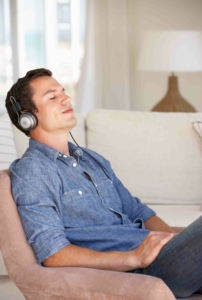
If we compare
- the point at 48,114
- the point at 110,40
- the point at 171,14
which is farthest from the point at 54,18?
the point at 48,114

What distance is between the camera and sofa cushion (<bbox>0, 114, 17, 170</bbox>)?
283 cm

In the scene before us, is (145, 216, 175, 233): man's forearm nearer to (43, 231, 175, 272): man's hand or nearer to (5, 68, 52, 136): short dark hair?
(43, 231, 175, 272): man's hand

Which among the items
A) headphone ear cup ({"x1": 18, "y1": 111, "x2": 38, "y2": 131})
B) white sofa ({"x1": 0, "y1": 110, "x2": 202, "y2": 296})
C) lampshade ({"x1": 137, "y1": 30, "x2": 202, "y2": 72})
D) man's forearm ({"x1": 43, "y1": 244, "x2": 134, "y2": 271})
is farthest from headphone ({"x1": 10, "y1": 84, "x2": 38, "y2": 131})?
lampshade ({"x1": 137, "y1": 30, "x2": 202, "y2": 72})

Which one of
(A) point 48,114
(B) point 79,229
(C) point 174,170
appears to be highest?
(A) point 48,114

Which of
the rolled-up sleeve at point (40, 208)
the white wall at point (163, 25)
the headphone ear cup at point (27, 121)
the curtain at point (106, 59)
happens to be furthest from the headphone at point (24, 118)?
the white wall at point (163, 25)

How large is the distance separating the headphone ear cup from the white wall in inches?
126

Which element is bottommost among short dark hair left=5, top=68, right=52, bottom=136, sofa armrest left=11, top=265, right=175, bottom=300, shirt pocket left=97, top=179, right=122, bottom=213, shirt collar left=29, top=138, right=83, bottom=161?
sofa armrest left=11, top=265, right=175, bottom=300

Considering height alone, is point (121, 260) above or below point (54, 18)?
below

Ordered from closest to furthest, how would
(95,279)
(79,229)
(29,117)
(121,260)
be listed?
1. (95,279)
2. (121,260)
3. (79,229)
4. (29,117)

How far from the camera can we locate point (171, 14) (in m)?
5.03

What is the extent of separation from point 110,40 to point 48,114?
313 cm

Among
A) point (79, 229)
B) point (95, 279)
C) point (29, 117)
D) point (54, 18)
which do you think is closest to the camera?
point (95, 279)

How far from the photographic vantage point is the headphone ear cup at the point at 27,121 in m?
1.88

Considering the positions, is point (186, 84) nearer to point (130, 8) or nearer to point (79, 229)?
point (130, 8)
